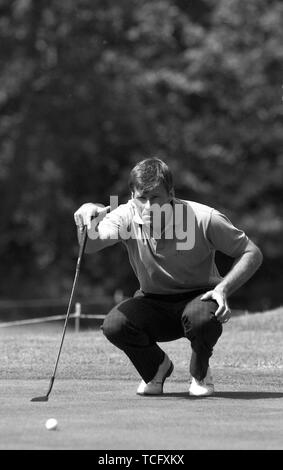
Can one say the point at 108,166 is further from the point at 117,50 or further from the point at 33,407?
the point at 33,407

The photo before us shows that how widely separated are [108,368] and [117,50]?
73.8ft

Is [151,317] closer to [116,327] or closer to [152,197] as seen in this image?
[116,327]

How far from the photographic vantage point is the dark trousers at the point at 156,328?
732 centimetres

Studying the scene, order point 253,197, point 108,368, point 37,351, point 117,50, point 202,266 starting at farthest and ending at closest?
point 117,50
point 253,197
point 37,351
point 108,368
point 202,266

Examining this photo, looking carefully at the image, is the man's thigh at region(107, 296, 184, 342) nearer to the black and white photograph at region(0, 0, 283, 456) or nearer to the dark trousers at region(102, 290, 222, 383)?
the dark trousers at region(102, 290, 222, 383)

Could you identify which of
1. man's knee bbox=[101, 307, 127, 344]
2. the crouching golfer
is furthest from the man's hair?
man's knee bbox=[101, 307, 127, 344]

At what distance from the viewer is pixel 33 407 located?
21.8 ft

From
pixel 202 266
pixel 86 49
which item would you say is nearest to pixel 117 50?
pixel 86 49

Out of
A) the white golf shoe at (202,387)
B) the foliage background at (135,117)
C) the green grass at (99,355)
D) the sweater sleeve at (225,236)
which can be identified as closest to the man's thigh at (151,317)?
the white golf shoe at (202,387)

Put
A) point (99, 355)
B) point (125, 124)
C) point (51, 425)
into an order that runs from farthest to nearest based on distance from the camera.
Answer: point (125, 124)
point (99, 355)
point (51, 425)

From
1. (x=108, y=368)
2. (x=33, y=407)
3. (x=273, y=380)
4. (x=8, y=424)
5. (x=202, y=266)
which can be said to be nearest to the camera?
(x=8, y=424)

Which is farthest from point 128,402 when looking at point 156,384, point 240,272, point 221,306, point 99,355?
point 99,355

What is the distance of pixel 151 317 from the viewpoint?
7.54 metres

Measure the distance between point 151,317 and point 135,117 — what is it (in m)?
22.1
